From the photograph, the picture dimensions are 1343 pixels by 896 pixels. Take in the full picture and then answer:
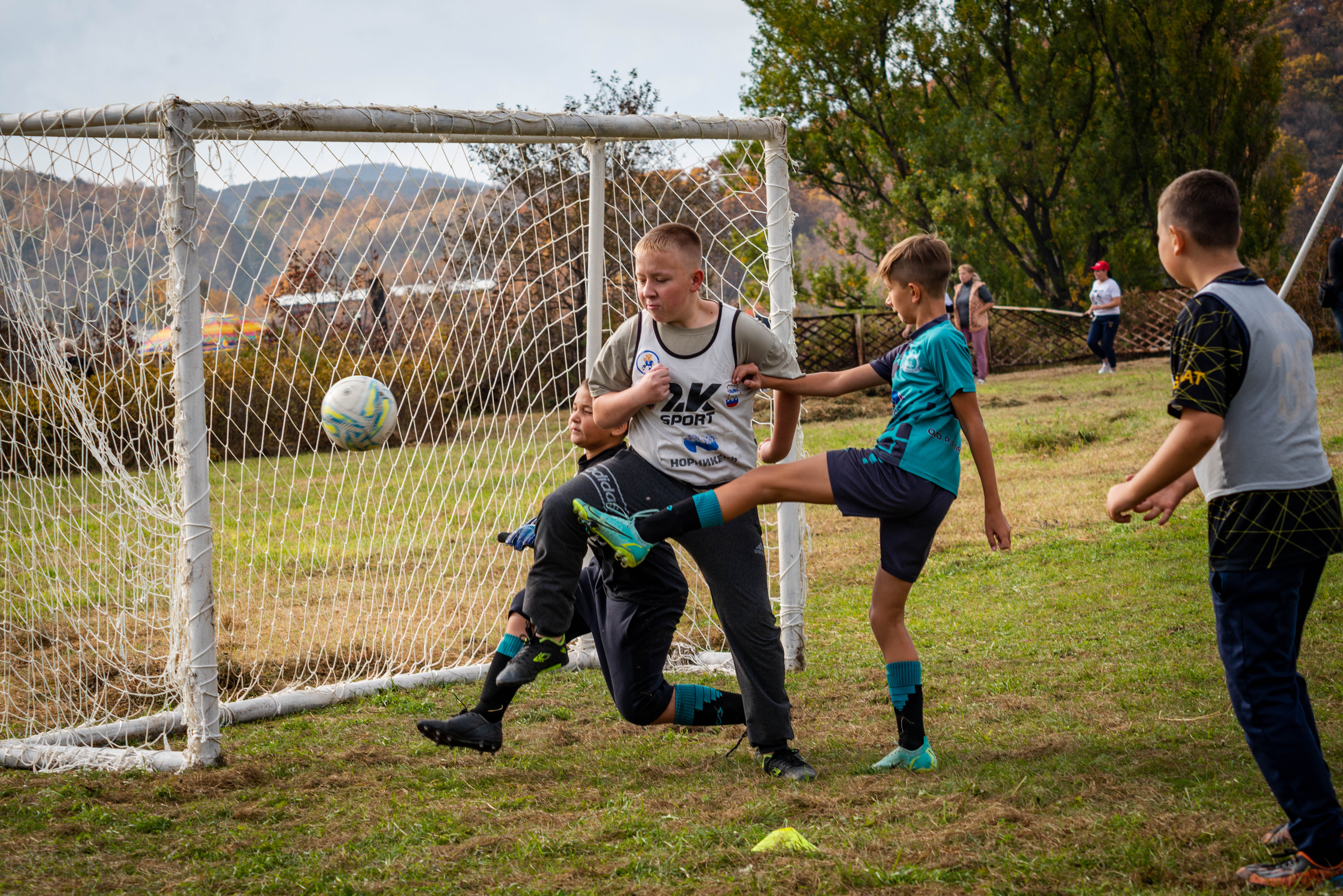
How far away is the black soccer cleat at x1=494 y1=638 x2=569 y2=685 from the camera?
329cm

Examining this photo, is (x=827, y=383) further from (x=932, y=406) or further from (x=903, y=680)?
(x=903, y=680)

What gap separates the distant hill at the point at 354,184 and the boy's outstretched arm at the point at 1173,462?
11.3ft

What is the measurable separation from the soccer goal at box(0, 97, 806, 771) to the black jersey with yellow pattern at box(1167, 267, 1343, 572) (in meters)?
2.35

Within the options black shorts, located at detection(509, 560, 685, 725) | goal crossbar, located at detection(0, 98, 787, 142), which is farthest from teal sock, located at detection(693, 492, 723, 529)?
goal crossbar, located at detection(0, 98, 787, 142)

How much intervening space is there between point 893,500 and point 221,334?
3732 mm

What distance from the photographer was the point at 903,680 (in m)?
3.37

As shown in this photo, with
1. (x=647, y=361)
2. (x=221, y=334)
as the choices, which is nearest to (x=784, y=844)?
(x=647, y=361)

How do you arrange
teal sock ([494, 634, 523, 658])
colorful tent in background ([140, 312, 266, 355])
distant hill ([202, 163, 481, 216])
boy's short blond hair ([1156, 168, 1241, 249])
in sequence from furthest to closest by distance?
colorful tent in background ([140, 312, 266, 355]), distant hill ([202, 163, 481, 216]), teal sock ([494, 634, 523, 658]), boy's short blond hair ([1156, 168, 1241, 249])

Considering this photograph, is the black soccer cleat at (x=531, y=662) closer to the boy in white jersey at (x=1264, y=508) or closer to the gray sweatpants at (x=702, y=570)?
the gray sweatpants at (x=702, y=570)

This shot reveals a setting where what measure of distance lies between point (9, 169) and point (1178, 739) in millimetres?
5098

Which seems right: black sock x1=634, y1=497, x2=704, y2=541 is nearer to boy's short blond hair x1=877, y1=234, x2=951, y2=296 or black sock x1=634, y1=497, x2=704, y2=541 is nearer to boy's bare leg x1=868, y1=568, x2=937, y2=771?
boy's bare leg x1=868, y1=568, x2=937, y2=771

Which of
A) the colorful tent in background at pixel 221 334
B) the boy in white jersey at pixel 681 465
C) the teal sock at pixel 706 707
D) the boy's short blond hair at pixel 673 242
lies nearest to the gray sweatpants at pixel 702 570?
the boy in white jersey at pixel 681 465

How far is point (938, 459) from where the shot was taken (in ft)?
10.6

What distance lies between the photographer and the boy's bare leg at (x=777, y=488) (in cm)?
321
